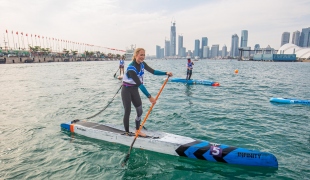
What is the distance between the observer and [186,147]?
608 centimetres

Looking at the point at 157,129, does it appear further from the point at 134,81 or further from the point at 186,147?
the point at 134,81

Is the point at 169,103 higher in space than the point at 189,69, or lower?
lower

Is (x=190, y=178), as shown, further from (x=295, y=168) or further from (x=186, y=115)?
(x=186, y=115)

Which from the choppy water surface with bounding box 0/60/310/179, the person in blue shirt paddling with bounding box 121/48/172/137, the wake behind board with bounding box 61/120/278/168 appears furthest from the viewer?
the person in blue shirt paddling with bounding box 121/48/172/137

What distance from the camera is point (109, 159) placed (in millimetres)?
6098

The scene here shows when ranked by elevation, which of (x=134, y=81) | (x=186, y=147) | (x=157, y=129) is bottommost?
(x=157, y=129)

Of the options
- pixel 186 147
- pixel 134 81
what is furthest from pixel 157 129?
pixel 134 81

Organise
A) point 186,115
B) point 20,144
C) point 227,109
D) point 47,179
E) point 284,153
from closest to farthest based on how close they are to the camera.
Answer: point 47,179
point 284,153
point 20,144
point 186,115
point 227,109

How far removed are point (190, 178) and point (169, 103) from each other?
28.4 ft

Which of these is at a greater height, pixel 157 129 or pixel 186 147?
pixel 186 147

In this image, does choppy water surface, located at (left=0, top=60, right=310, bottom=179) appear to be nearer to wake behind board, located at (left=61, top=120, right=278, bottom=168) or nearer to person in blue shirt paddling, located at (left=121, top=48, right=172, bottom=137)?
wake behind board, located at (left=61, top=120, right=278, bottom=168)

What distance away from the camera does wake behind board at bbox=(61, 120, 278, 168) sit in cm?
558

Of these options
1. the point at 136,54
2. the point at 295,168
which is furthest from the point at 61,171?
the point at 295,168

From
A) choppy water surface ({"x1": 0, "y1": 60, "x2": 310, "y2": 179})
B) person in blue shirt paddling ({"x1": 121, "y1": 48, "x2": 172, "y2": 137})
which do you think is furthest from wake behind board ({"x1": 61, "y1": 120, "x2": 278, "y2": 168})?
person in blue shirt paddling ({"x1": 121, "y1": 48, "x2": 172, "y2": 137})
